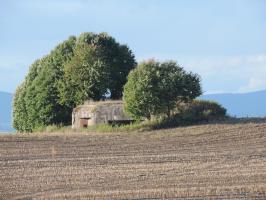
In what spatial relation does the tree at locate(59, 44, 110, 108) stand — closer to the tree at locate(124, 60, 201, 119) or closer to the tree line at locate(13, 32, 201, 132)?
the tree line at locate(13, 32, 201, 132)

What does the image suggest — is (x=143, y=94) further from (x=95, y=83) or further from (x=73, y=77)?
(x=73, y=77)

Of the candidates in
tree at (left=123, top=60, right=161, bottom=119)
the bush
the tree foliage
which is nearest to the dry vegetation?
tree at (left=123, top=60, right=161, bottom=119)

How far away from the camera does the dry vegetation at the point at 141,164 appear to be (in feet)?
71.2

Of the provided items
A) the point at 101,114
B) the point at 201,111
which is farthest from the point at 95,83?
the point at 201,111

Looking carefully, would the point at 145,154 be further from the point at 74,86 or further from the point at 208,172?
the point at 74,86

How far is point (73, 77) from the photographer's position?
63562mm

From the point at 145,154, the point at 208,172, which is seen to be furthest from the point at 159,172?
the point at 145,154

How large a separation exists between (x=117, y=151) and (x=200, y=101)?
18.4 meters

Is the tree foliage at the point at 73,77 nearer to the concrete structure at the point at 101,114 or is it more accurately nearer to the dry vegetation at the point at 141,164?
the concrete structure at the point at 101,114

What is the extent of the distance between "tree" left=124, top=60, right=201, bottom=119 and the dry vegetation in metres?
3.53

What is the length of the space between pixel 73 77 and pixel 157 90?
11722 mm

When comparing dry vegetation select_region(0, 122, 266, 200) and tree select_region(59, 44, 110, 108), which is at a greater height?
tree select_region(59, 44, 110, 108)

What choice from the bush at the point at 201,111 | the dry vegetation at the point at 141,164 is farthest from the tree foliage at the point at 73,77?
the dry vegetation at the point at 141,164

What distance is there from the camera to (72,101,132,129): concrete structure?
57000mm
